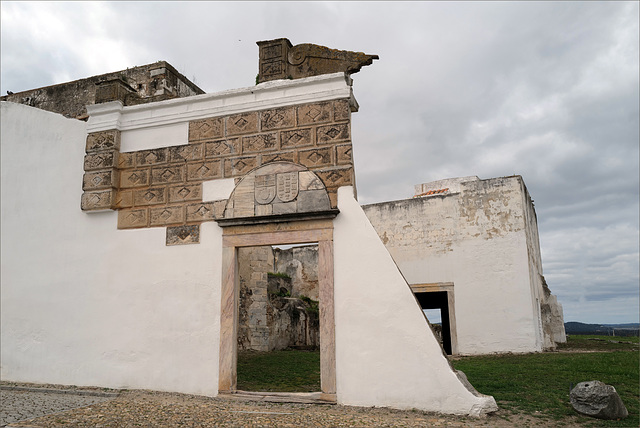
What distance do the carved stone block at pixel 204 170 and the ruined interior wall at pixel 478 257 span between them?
756 centimetres

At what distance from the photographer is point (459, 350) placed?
1102cm

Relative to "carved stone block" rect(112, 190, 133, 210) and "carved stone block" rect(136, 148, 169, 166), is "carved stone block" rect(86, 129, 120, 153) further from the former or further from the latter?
"carved stone block" rect(112, 190, 133, 210)

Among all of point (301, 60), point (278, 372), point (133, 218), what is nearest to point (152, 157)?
point (133, 218)

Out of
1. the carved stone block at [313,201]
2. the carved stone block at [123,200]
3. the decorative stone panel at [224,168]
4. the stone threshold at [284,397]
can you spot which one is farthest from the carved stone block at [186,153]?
the stone threshold at [284,397]

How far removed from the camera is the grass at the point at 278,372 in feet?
19.6

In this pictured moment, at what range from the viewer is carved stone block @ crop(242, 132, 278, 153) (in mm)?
5402

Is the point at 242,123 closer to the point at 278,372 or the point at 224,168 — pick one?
the point at 224,168

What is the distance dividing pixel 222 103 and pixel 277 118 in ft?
2.51

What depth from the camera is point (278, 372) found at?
23.9 ft

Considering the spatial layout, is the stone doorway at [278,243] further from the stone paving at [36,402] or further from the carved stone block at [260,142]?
the stone paving at [36,402]

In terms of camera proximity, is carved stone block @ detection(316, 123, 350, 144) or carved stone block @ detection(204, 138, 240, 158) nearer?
carved stone block @ detection(316, 123, 350, 144)

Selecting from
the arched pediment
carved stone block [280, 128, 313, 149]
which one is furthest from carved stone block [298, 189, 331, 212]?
carved stone block [280, 128, 313, 149]

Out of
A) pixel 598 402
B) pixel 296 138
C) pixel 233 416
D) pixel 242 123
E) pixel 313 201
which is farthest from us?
pixel 242 123

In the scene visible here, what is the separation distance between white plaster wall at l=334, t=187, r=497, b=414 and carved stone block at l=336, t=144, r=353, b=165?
0.46 m
